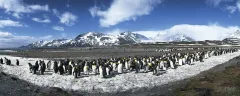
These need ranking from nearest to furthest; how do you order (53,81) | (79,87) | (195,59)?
(79,87) → (53,81) → (195,59)

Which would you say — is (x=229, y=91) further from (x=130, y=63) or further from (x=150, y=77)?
(x=130, y=63)

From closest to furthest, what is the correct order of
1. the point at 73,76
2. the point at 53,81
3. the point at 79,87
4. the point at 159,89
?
the point at 159,89
the point at 79,87
the point at 53,81
the point at 73,76

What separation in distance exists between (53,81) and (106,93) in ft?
32.7

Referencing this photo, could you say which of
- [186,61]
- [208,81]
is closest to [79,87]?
[208,81]

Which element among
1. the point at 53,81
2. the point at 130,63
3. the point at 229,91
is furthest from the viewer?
the point at 130,63

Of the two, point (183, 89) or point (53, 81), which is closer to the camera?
point (183, 89)

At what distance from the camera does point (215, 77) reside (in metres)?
37.6

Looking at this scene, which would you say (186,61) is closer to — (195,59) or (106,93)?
(195,59)

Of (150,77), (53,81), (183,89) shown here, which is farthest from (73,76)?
(183,89)

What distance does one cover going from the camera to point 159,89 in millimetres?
33250

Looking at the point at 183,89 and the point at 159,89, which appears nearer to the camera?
the point at 183,89

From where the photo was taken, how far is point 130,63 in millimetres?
49281

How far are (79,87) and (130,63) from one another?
1502cm

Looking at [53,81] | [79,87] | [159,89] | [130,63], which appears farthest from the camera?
[130,63]
